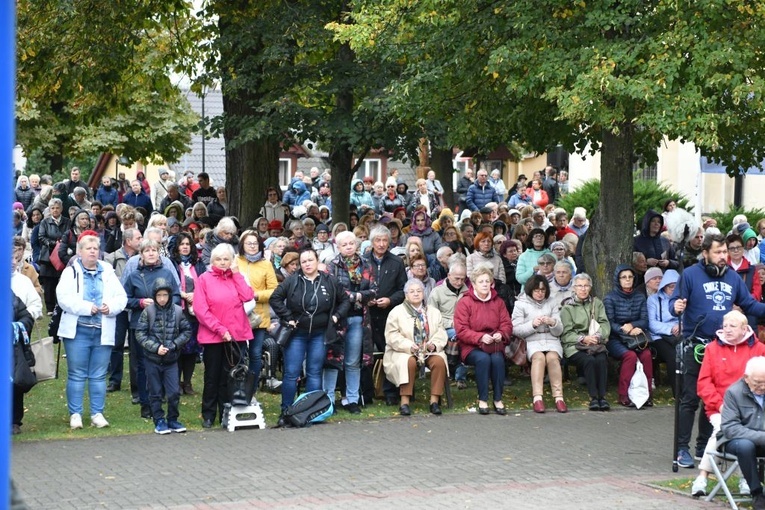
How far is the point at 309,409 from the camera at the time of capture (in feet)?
42.9

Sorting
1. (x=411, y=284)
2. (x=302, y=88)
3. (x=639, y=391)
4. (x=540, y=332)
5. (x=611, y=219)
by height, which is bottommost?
(x=639, y=391)

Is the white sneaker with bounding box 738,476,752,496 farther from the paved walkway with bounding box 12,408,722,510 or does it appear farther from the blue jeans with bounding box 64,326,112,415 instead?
the blue jeans with bounding box 64,326,112,415

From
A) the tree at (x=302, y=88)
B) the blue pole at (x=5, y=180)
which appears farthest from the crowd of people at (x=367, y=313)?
the blue pole at (x=5, y=180)

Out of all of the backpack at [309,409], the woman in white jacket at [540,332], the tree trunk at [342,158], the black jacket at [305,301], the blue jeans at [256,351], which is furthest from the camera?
the tree trunk at [342,158]

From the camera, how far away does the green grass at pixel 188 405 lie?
1266 centimetres

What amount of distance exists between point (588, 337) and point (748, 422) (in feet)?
15.5

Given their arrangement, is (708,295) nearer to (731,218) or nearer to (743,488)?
(743,488)

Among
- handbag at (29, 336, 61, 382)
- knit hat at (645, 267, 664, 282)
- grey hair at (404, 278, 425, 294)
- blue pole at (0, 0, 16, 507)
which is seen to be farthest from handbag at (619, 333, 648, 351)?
blue pole at (0, 0, 16, 507)

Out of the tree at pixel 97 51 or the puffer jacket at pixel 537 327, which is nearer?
the puffer jacket at pixel 537 327

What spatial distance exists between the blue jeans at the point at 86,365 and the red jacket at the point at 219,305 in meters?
0.94

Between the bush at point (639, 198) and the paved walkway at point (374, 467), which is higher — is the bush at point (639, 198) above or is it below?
above

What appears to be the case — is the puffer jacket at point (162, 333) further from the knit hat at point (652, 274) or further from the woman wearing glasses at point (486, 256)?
the knit hat at point (652, 274)

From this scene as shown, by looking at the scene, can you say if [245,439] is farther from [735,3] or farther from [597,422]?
[735,3]

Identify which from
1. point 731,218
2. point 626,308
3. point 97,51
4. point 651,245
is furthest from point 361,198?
point 626,308
